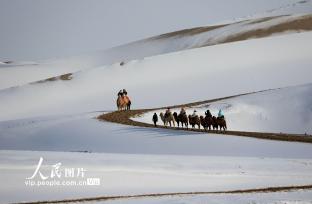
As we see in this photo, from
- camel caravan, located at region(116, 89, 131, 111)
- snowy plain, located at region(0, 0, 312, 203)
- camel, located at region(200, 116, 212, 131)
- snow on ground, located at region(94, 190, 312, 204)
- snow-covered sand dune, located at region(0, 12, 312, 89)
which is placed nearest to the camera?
snow on ground, located at region(94, 190, 312, 204)

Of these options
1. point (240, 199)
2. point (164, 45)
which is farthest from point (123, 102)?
point (164, 45)

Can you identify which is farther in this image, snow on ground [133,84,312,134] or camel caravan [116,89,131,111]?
snow on ground [133,84,312,134]

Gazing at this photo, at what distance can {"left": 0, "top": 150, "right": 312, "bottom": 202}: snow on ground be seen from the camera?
24.7m

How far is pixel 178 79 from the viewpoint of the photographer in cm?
6838

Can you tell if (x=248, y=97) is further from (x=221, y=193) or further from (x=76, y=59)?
(x=76, y=59)

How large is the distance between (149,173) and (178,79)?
41519 mm

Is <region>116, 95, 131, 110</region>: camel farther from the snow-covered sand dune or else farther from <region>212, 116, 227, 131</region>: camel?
the snow-covered sand dune

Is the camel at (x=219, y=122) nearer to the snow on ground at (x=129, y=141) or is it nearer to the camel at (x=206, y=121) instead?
the camel at (x=206, y=121)

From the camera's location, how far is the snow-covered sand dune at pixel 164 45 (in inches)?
3777

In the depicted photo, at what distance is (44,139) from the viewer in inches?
1590

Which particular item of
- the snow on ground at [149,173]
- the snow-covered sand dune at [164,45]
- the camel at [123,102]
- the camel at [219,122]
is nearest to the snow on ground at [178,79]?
the camel at [123,102]

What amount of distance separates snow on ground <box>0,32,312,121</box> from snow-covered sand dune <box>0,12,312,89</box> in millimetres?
19241

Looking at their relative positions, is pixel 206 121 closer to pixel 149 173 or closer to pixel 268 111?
pixel 268 111

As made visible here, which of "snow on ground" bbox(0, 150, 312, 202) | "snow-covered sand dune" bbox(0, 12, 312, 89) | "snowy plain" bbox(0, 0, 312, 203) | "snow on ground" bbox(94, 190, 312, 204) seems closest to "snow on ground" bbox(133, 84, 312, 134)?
"snowy plain" bbox(0, 0, 312, 203)
